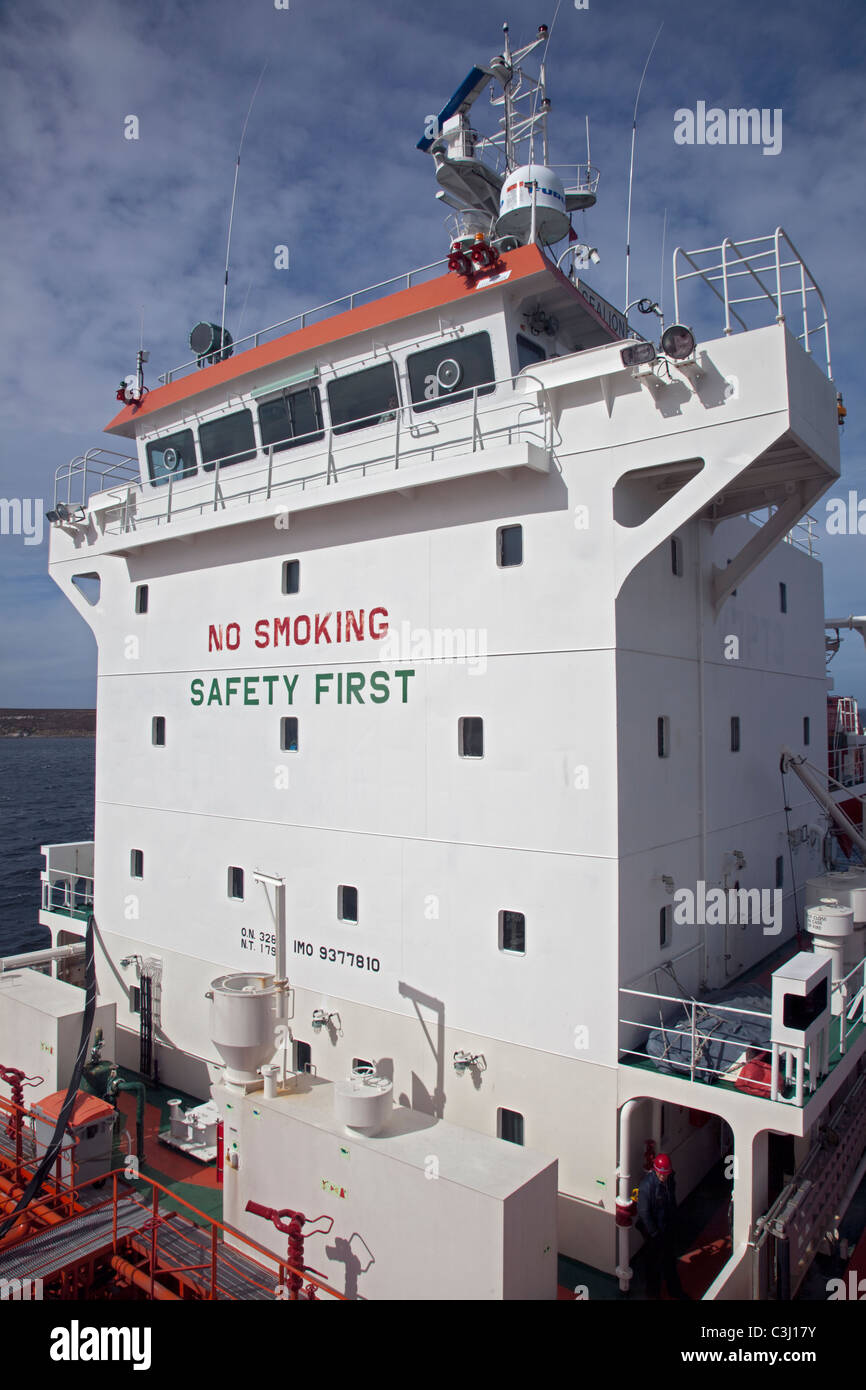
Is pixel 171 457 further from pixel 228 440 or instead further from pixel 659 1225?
pixel 659 1225

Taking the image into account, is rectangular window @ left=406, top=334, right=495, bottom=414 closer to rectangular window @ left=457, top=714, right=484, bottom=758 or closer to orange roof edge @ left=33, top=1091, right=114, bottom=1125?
rectangular window @ left=457, top=714, right=484, bottom=758

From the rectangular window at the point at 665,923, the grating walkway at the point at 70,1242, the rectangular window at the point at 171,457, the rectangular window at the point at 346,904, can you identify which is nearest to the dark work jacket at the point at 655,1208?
the rectangular window at the point at 665,923

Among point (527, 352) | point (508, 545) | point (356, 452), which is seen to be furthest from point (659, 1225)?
point (527, 352)

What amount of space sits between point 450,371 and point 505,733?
4418 millimetres

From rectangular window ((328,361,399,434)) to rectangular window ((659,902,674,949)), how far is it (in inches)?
263

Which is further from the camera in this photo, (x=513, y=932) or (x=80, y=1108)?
(x=80, y=1108)

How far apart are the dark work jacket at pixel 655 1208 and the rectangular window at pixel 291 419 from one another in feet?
30.8

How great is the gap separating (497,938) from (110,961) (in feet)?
25.4

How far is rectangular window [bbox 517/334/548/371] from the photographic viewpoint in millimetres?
9938

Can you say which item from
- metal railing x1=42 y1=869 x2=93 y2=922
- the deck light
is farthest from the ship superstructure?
metal railing x1=42 y1=869 x2=93 y2=922

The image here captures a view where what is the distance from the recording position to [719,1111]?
786cm

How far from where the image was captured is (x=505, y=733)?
9.31 m

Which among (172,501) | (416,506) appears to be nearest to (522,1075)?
(416,506)
